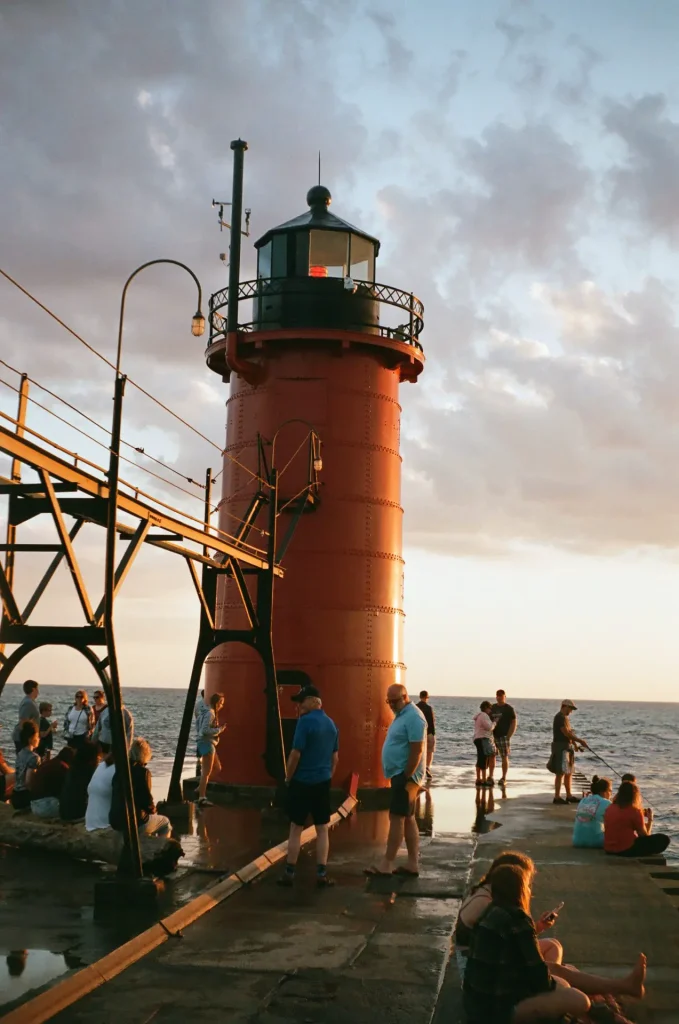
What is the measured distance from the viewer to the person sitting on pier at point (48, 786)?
13000 mm

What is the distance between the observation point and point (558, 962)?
6945 millimetres

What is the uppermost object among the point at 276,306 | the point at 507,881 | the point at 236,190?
the point at 236,190

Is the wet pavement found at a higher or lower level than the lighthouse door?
lower

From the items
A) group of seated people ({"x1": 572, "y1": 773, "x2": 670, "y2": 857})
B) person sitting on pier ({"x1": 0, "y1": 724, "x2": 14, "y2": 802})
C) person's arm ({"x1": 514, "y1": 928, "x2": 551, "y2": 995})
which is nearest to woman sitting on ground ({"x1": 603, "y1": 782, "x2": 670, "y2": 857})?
group of seated people ({"x1": 572, "y1": 773, "x2": 670, "y2": 857})

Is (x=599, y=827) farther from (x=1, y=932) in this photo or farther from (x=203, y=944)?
(x=1, y=932)

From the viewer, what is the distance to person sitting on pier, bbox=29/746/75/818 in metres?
13.0

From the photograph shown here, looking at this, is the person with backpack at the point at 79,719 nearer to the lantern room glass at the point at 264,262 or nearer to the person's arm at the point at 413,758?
the person's arm at the point at 413,758

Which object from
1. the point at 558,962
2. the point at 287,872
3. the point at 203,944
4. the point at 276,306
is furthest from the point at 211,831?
the point at 276,306

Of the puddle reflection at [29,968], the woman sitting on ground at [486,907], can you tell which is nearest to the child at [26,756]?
the puddle reflection at [29,968]

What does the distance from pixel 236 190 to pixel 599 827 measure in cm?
1344

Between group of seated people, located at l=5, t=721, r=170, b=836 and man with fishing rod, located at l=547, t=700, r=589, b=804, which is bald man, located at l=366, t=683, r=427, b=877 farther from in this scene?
man with fishing rod, located at l=547, t=700, r=589, b=804

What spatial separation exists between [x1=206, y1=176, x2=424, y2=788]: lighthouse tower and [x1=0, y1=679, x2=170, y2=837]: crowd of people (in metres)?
4.62

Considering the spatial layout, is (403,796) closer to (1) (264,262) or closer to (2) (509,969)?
(2) (509,969)

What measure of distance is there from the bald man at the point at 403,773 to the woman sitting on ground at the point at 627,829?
3023mm
